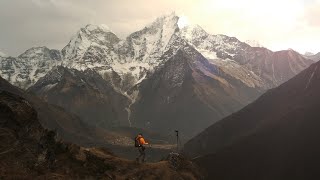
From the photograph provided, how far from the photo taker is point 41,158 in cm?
5016

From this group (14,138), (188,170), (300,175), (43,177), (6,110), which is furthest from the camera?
(300,175)

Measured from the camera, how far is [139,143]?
6281 cm

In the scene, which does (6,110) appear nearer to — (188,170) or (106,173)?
(106,173)

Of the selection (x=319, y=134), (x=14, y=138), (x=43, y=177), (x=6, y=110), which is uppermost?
(x=319, y=134)

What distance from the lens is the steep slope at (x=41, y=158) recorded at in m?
47.5

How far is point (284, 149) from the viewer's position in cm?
19500

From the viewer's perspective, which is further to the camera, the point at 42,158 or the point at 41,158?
the point at 42,158

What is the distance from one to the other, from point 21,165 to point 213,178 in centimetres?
15253

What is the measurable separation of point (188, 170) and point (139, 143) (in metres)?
10.1

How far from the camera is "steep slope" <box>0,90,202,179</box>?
47469 millimetres

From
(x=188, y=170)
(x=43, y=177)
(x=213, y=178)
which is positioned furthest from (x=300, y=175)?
(x=43, y=177)

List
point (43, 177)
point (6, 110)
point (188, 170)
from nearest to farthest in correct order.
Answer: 1. point (43, 177)
2. point (6, 110)
3. point (188, 170)

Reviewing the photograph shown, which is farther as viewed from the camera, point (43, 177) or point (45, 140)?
point (45, 140)

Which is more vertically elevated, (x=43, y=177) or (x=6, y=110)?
(x=6, y=110)
